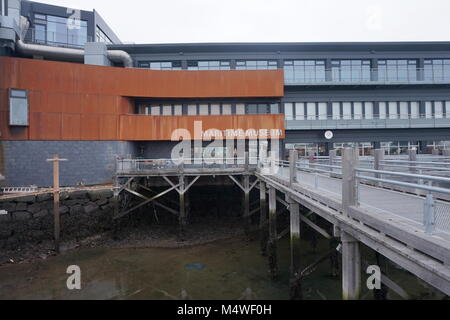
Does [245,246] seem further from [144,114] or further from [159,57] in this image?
[159,57]

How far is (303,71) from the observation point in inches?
1076

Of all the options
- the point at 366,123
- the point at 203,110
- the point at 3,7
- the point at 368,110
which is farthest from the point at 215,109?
the point at 3,7

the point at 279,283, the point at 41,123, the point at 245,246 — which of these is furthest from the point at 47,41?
the point at 279,283

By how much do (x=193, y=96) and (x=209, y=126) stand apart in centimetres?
265

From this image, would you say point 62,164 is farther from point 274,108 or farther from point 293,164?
point 274,108

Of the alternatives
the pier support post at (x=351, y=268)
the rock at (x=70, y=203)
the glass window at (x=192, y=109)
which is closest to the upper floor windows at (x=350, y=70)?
the glass window at (x=192, y=109)

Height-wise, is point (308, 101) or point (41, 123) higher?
point (308, 101)

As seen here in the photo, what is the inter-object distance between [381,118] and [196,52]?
17.8 meters

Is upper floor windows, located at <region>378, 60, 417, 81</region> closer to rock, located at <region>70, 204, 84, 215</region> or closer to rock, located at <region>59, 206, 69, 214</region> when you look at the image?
rock, located at <region>70, 204, 84, 215</region>

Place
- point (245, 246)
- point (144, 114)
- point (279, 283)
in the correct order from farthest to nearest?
point (144, 114) → point (245, 246) → point (279, 283)

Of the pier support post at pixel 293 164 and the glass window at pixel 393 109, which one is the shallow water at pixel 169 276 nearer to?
the pier support post at pixel 293 164

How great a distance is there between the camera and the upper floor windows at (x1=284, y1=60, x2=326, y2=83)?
87.2ft

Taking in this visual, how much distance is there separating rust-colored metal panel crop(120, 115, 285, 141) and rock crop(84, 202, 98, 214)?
20.8 ft


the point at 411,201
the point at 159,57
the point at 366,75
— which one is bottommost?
the point at 411,201
